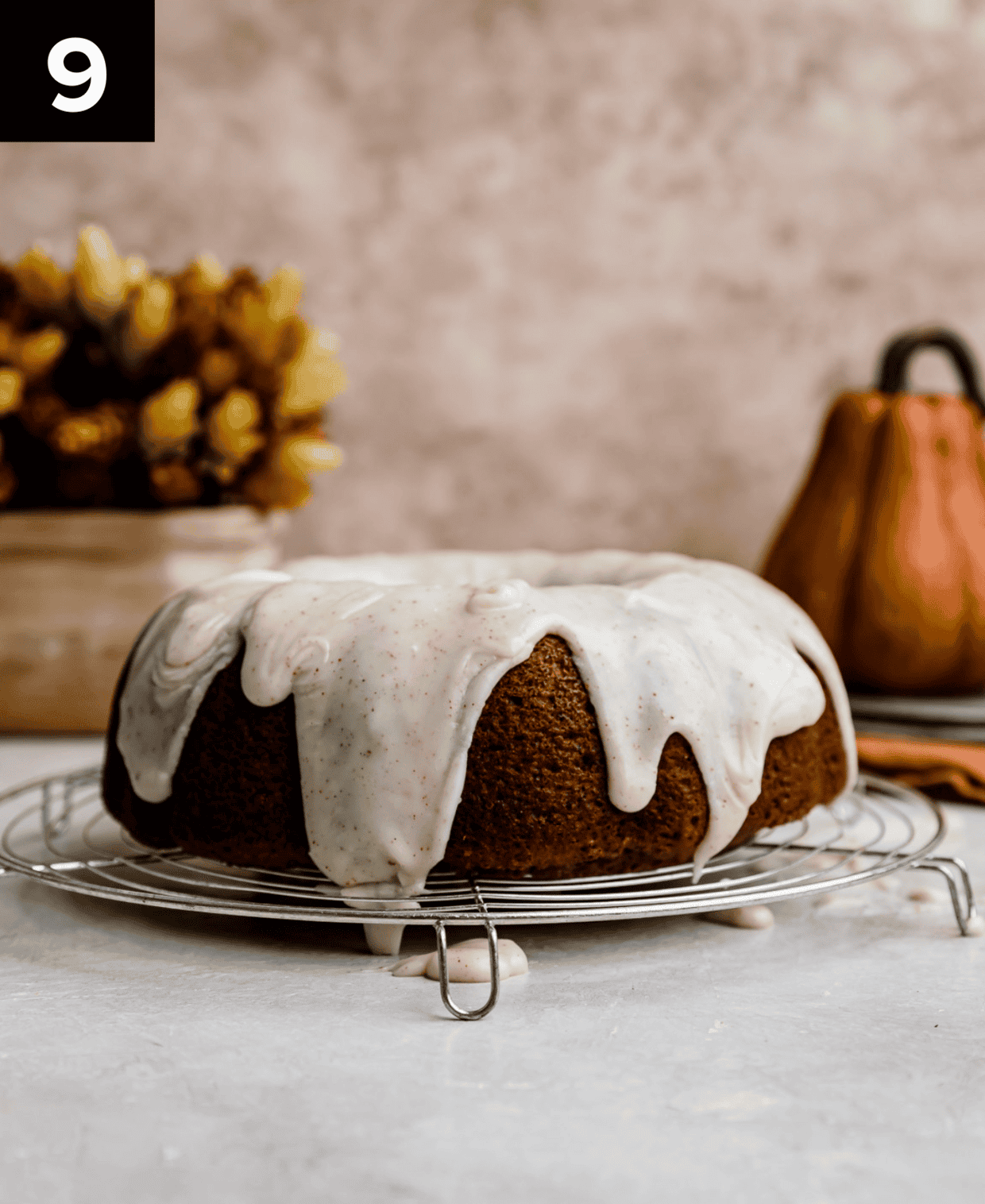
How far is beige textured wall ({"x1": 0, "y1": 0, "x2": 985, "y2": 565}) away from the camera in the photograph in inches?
84.0

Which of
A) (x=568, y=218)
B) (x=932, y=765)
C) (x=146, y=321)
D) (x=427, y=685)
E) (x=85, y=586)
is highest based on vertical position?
(x=568, y=218)

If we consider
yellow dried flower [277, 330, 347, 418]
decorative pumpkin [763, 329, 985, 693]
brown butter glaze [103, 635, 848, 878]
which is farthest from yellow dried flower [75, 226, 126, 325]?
decorative pumpkin [763, 329, 985, 693]

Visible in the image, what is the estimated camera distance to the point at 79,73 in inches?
72.9

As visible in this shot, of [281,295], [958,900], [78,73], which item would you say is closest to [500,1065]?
[958,900]

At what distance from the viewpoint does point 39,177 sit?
2.12m

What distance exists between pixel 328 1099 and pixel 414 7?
1.87 meters

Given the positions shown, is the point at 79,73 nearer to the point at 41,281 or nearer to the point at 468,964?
the point at 41,281

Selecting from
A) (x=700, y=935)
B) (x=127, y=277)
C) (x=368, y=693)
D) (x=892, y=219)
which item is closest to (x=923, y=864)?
(x=700, y=935)

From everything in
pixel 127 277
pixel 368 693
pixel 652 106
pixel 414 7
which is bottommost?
pixel 368 693

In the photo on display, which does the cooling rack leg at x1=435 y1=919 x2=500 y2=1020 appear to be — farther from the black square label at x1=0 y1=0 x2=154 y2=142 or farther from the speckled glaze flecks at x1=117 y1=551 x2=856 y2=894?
the black square label at x1=0 y1=0 x2=154 y2=142

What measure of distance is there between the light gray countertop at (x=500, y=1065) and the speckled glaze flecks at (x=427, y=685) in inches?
4.3

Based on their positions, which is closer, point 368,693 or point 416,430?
point 368,693

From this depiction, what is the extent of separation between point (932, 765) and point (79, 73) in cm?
148

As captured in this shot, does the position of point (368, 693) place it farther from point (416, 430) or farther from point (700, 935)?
point (416, 430)
